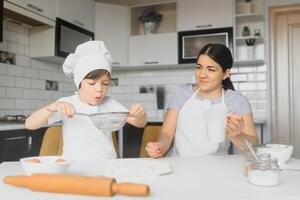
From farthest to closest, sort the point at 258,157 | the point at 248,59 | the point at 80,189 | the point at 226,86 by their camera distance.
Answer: the point at 248,59, the point at 226,86, the point at 258,157, the point at 80,189

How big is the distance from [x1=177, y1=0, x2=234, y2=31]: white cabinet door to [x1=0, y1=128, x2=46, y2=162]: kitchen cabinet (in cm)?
189

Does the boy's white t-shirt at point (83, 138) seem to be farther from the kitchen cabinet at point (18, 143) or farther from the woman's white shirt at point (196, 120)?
the kitchen cabinet at point (18, 143)

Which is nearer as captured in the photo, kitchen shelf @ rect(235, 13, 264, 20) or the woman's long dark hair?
the woman's long dark hair

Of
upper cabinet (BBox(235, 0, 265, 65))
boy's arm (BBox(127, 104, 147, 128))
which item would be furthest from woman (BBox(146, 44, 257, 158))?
upper cabinet (BBox(235, 0, 265, 65))

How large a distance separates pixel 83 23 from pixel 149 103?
3.87ft

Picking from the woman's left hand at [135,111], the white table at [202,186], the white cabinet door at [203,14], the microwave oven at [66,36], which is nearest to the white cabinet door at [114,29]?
the microwave oven at [66,36]

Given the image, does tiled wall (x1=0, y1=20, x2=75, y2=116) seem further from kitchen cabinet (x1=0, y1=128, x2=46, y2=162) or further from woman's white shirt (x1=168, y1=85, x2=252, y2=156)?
woman's white shirt (x1=168, y1=85, x2=252, y2=156)

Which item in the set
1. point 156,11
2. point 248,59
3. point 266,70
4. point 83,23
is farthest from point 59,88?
point 266,70

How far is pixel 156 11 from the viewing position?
382 cm

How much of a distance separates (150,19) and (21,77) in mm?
1581

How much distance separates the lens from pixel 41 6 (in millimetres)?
2770

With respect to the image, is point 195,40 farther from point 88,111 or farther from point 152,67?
point 88,111

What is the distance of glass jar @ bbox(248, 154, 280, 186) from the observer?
2.64ft

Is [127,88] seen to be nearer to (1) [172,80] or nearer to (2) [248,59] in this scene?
(1) [172,80]
